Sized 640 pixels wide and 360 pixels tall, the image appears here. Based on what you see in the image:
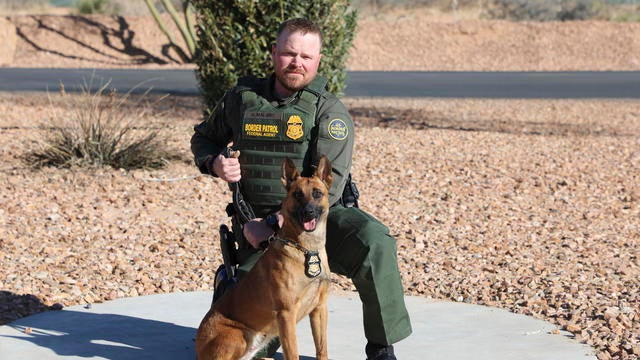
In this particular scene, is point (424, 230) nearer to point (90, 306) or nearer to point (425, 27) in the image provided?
point (90, 306)

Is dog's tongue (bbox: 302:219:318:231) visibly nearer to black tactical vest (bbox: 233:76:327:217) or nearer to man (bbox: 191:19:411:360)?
man (bbox: 191:19:411:360)

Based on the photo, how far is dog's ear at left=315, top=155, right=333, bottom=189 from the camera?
420 centimetres

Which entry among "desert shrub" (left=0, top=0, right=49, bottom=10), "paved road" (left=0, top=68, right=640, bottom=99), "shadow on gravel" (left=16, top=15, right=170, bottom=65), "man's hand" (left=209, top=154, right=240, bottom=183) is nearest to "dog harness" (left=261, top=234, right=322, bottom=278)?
"man's hand" (left=209, top=154, right=240, bottom=183)

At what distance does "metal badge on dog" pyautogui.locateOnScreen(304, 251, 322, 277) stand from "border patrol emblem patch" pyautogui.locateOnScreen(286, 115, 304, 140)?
71 cm

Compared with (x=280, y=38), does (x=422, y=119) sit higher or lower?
lower

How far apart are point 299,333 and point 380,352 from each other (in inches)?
34.6

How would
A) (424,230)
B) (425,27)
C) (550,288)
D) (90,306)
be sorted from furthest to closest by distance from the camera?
1. (425,27)
2. (424,230)
3. (550,288)
4. (90,306)

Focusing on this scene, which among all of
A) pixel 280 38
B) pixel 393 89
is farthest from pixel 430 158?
pixel 393 89

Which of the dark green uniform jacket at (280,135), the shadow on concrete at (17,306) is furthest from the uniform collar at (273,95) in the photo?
the shadow on concrete at (17,306)

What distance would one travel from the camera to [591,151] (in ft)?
39.3

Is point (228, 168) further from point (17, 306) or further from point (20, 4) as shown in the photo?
point (20, 4)

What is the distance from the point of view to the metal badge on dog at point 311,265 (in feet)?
13.7

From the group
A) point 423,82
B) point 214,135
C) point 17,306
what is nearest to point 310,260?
point 214,135

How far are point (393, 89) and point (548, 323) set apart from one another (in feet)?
52.6
